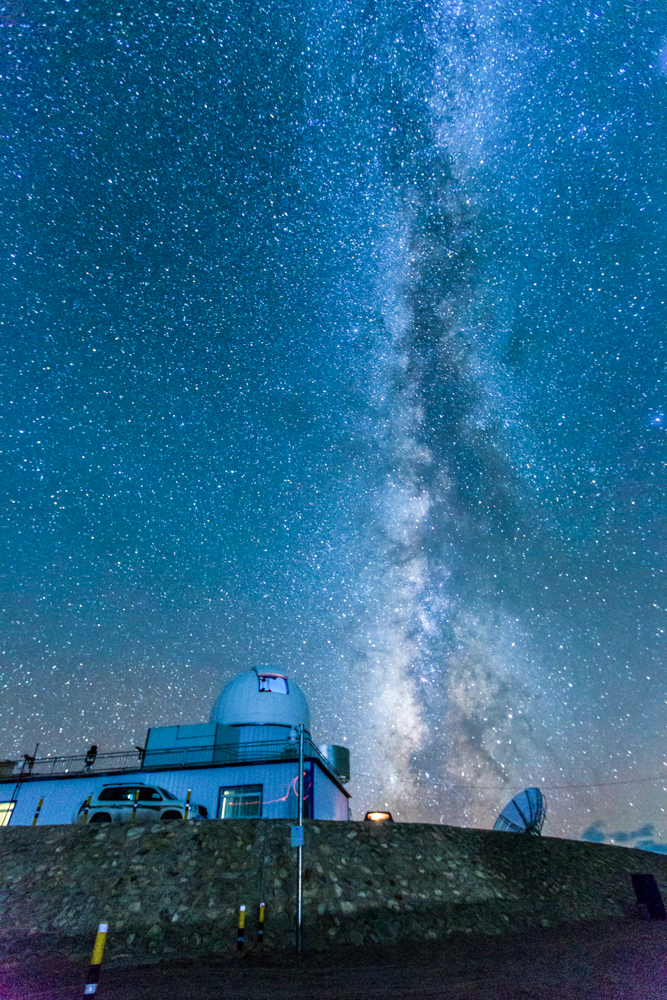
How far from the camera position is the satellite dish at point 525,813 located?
2095 centimetres

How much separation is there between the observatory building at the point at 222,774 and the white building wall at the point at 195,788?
37 millimetres

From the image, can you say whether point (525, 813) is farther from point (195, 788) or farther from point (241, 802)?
point (195, 788)

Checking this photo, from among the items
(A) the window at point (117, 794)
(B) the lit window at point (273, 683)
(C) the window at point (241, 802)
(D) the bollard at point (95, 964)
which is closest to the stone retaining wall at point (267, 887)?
(A) the window at point (117, 794)

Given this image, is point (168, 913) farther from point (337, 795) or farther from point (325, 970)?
point (337, 795)

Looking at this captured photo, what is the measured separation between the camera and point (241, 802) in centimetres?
2111

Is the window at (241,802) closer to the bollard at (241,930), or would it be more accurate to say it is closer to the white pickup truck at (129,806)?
the white pickup truck at (129,806)

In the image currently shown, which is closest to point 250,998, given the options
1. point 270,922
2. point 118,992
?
point 118,992

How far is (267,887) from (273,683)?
52.2 ft

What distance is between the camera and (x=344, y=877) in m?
12.8

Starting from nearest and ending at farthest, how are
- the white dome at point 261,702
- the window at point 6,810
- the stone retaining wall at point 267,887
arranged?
the stone retaining wall at point 267,887
the window at point 6,810
the white dome at point 261,702

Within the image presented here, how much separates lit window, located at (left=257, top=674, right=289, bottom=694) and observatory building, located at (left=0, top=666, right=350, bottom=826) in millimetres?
59

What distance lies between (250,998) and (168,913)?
452 cm

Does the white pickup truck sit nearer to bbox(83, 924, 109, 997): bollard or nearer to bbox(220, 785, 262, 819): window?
bbox(220, 785, 262, 819): window

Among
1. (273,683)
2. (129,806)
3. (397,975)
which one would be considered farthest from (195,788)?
(397,975)
